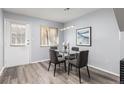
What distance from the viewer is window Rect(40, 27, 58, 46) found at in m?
4.74

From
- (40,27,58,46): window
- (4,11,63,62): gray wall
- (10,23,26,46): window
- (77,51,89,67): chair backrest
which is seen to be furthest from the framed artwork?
(10,23,26,46): window

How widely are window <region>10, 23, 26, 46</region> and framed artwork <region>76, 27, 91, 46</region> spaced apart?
259cm

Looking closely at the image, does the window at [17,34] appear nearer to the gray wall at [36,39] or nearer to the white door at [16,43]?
the white door at [16,43]

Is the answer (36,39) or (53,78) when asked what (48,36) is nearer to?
(36,39)

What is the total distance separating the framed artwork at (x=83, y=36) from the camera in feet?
12.3

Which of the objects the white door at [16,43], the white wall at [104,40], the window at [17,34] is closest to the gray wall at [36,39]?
the white door at [16,43]

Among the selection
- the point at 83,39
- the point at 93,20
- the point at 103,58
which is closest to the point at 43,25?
the point at 83,39

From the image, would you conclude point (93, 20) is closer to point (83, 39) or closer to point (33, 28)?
point (83, 39)

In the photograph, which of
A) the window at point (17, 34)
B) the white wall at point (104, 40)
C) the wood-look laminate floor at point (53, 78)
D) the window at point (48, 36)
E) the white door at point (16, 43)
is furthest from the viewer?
the window at point (48, 36)

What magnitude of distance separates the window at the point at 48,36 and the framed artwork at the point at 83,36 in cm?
145

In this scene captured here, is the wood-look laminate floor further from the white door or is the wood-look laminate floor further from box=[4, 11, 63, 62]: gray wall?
box=[4, 11, 63, 62]: gray wall

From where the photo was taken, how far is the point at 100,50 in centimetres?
328

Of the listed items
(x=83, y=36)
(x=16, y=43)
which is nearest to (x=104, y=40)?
(x=83, y=36)
